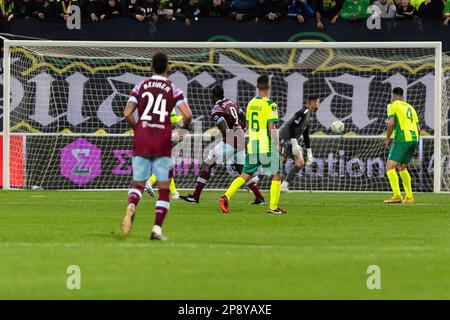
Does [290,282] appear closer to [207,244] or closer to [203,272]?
[203,272]

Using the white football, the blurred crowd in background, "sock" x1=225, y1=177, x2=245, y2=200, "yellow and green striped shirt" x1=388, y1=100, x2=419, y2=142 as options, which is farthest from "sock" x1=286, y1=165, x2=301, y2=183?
"sock" x1=225, y1=177, x2=245, y2=200

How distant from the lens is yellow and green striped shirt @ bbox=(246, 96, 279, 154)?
18672mm

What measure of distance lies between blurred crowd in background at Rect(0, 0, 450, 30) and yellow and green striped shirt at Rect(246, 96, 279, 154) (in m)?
9.52

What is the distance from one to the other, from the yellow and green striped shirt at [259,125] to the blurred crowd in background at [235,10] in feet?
31.2

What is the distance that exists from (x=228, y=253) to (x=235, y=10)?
17316mm

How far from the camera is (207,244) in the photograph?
511 inches

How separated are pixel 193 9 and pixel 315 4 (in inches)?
118

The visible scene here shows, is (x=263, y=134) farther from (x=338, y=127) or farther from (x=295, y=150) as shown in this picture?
(x=338, y=127)

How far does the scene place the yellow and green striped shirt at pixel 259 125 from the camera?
18672 mm

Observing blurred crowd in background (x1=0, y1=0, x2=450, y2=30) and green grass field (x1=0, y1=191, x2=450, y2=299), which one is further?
blurred crowd in background (x1=0, y1=0, x2=450, y2=30)

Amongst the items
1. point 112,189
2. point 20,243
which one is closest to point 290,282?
point 20,243

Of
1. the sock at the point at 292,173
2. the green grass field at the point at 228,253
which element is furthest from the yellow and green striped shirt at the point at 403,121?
the sock at the point at 292,173

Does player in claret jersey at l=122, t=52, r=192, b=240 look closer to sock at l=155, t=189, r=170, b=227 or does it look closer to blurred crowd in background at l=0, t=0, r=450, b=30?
sock at l=155, t=189, r=170, b=227

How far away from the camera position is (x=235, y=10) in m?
28.6
